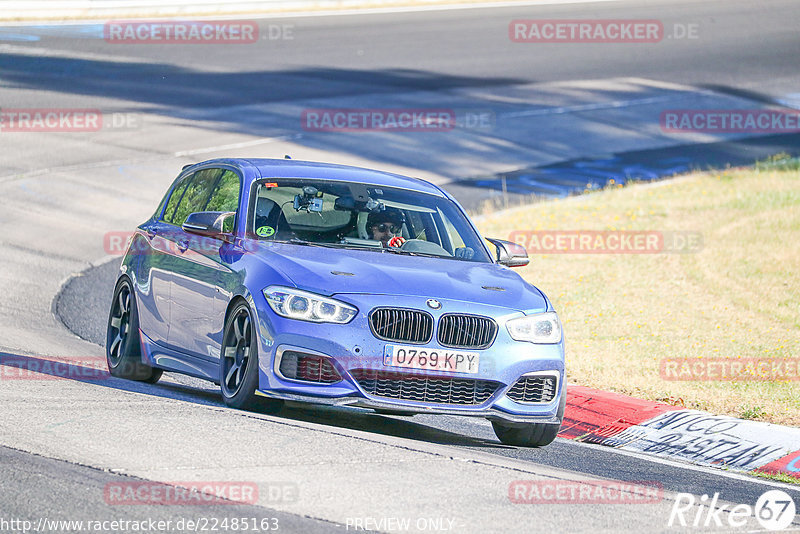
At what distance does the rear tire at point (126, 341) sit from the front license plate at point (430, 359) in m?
2.98

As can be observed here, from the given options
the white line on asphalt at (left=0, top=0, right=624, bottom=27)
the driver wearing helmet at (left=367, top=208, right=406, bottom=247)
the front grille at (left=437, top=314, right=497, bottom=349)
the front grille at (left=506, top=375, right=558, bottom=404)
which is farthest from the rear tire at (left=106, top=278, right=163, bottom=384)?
the white line on asphalt at (left=0, top=0, right=624, bottom=27)

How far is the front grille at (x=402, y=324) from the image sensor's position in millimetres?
8062

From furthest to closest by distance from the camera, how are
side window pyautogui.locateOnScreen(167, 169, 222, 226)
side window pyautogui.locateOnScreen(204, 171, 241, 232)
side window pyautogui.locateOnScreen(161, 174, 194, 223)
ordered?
side window pyautogui.locateOnScreen(161, 174, 194, 223), side window pyautogui.locateOnScreen(167, 169, 222, 226), side window pyautogui.locateOnScreen(204, 171, 241, 232)

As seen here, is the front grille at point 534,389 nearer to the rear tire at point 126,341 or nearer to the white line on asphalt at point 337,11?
the rear tire at point 126,341

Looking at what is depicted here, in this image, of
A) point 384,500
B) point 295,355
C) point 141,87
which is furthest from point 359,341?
point 141,87

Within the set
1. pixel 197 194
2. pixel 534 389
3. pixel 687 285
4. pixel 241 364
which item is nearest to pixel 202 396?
pixel 241 364

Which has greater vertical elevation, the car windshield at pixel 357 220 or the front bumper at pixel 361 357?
the car windshield at pixel 357 220

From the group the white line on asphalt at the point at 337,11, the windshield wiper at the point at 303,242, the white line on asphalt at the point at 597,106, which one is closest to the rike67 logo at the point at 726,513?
the windshield wiper at the point at 303,242

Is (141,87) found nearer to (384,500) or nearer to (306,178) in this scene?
(306,178)

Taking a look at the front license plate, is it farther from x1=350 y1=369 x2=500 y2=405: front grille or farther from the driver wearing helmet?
the driver wearing helmet

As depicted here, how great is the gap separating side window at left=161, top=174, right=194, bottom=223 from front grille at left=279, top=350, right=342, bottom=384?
2971mm

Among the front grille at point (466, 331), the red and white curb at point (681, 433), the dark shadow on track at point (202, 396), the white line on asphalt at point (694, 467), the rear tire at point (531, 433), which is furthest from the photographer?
the red and white curb at point (681, 433)

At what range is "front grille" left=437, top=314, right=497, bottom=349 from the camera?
816cm

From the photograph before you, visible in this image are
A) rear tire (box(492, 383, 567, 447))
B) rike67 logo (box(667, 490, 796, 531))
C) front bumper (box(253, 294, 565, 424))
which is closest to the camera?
rike67 logo (box(667, 490, 796, 531))
